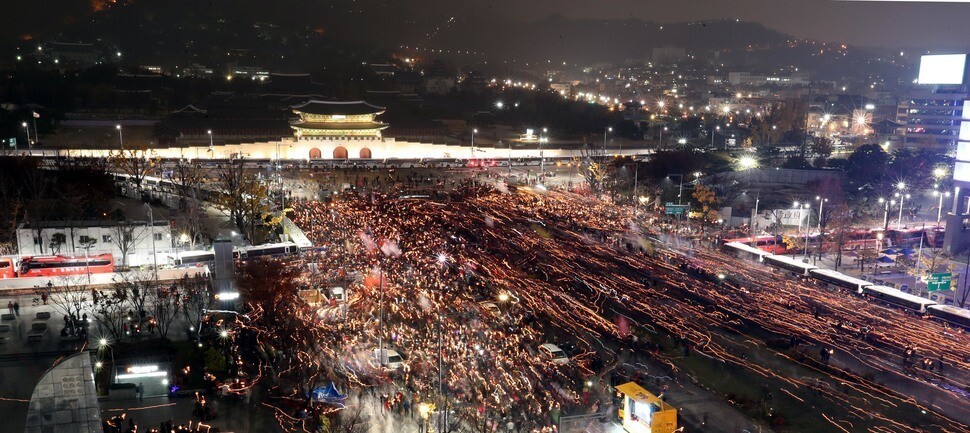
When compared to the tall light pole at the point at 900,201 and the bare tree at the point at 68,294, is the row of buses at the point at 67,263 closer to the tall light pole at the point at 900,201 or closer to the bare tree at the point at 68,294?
the bare tree at the point at 68,294

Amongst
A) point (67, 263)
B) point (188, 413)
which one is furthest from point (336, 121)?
point (188, 413)

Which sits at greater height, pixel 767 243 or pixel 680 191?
pixel 680 191

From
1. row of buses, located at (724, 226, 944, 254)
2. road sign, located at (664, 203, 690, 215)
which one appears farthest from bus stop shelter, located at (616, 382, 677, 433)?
road sign, located at (664, 203, 690, 215)

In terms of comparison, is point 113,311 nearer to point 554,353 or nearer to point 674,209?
point 554,353

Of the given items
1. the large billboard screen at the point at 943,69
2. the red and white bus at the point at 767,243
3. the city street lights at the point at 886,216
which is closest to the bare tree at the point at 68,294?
the red and white bus at the point at 767,243

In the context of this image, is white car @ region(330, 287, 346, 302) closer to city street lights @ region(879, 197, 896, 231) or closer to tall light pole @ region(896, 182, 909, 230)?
city street lights @ region(879, 197, 896, 231)

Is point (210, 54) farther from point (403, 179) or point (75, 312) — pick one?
point (75, 312)
